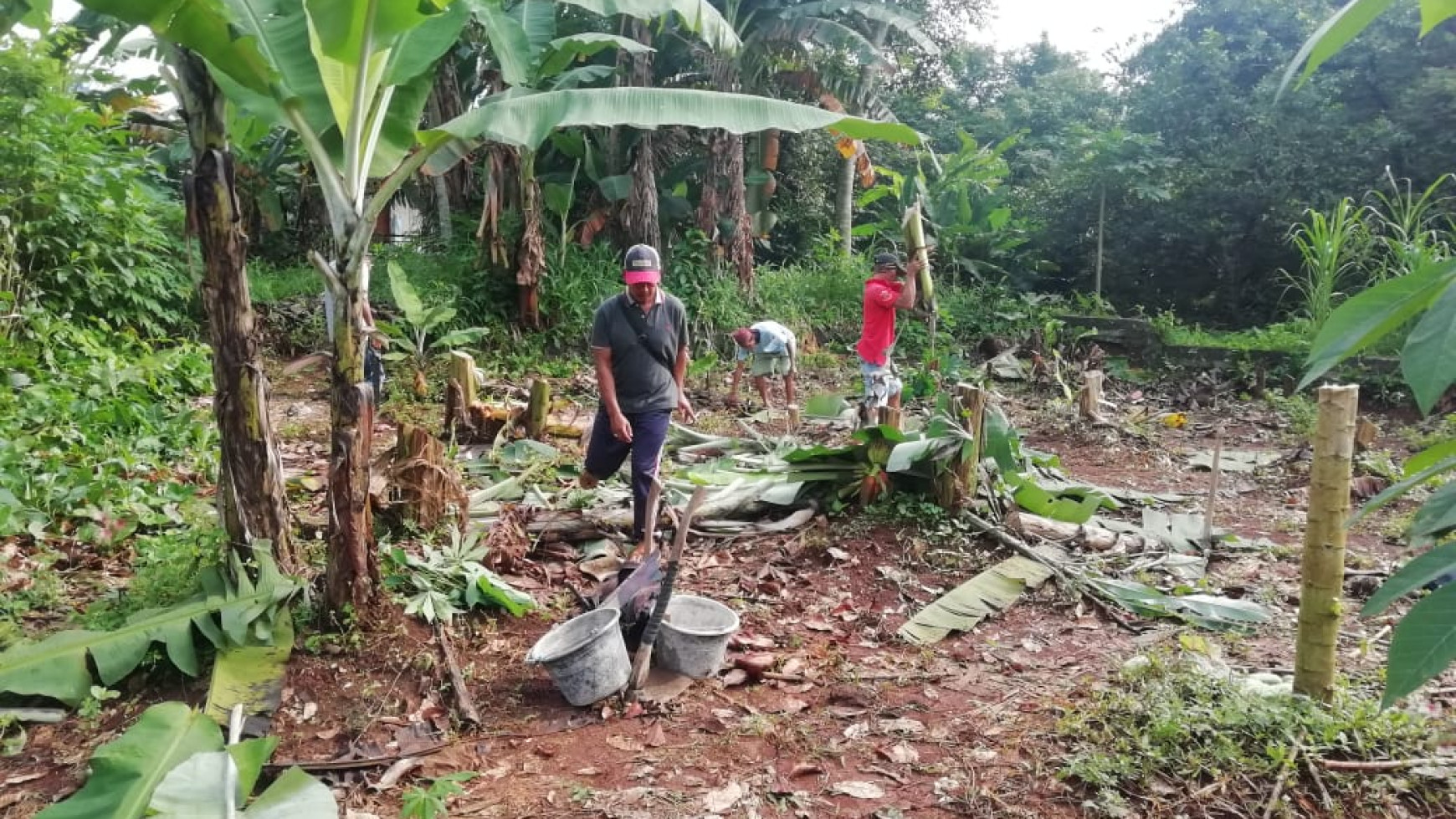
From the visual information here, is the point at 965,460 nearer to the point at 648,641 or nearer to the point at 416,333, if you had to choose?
the point at 648,641

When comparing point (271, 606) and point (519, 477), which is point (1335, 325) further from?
point (519, 477)

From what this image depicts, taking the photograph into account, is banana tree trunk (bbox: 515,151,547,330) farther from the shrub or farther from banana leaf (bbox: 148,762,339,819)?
banana leaf (bbox: 148,762,339,819)

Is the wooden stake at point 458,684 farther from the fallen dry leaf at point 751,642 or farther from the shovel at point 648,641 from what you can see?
the fallen dry leaf at point 751,642

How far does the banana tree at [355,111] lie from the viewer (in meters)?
2.81

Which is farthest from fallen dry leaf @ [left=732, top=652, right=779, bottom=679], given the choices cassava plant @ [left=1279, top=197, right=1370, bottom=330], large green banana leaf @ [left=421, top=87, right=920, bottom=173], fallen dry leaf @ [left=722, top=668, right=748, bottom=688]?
cassava plant @ [left=1279, top=197, right=1370, bottom=330]

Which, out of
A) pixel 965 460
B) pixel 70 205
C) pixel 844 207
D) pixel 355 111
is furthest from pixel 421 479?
pixel 844 207

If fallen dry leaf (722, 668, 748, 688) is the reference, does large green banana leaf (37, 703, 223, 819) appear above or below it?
above

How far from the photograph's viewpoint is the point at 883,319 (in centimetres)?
680

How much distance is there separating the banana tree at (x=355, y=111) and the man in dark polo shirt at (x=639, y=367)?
1072mm

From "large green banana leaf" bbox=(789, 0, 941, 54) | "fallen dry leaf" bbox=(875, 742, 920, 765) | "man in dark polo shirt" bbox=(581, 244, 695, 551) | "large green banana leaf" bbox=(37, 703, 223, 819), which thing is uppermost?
"large green banana leaf" bbox=(789, 0, 941, 54)

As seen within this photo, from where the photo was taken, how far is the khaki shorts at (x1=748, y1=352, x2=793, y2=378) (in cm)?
817

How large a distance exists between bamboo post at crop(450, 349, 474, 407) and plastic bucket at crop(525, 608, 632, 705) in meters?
3.96

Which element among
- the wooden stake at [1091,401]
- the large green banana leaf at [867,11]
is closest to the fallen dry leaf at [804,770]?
the wooden stake at [1091,401]

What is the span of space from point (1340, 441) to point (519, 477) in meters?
4.38
